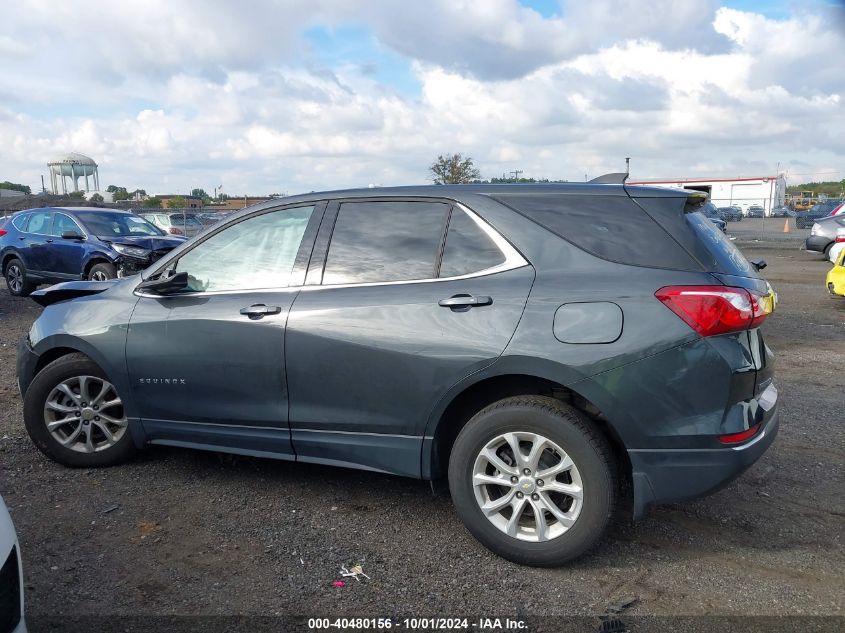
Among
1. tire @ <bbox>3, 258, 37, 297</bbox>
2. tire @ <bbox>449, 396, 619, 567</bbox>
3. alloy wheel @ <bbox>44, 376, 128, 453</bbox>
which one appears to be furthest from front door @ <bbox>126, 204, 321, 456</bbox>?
tire @ <bbox>3, 258, 37, 297</bbox>

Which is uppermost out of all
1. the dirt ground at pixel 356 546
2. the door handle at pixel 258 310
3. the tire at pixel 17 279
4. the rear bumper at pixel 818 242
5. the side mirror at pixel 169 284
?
the side mirror at pixel 169 284

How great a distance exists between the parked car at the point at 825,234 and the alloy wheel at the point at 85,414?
19545 millimetres

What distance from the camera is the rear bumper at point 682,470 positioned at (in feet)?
10.1

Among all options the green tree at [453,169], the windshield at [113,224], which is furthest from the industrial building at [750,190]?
the windshield at [113,224]

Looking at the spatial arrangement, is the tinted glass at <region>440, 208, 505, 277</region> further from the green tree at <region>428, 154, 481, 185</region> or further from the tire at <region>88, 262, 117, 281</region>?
the green tree at <region>428, 154, 481, 185</region>

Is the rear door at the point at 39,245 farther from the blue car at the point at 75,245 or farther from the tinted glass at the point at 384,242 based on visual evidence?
the tinted glass at the point at 384,242

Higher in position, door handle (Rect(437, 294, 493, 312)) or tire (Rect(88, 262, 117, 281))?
door handle (Rect(437, 294, 493, 312))

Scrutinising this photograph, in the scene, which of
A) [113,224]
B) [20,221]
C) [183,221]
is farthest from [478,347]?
[183,221]

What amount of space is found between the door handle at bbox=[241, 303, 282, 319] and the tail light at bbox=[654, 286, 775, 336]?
1.93 meters

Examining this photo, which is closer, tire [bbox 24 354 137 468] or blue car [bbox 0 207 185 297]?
tire [bbox 24 354 137 468]

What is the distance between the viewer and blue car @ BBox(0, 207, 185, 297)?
469 inches

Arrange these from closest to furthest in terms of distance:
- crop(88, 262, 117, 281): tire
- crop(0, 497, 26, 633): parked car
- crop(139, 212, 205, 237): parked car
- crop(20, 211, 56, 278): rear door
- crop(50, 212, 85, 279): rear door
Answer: crop(0, 497, 26, 633): parked car < crop(88, 262, 117, 281): tire < crop(50, 212, 85, 279): rear door < crop(20, 211, 56, 278): rear door < crop(139, 212, 205, 237): parked car

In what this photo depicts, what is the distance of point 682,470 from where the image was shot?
311cm

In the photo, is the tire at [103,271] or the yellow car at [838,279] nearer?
the yellow car at [838,279]
